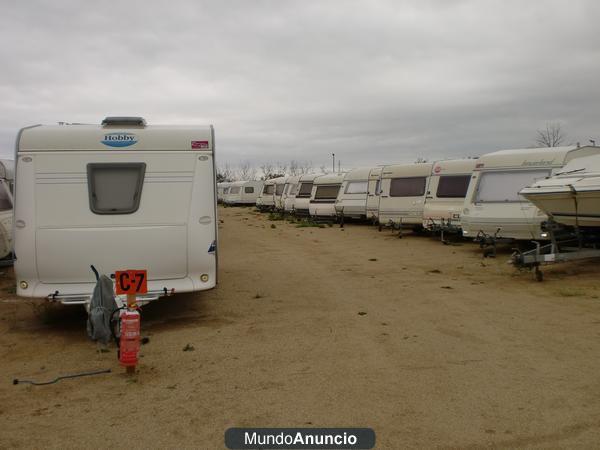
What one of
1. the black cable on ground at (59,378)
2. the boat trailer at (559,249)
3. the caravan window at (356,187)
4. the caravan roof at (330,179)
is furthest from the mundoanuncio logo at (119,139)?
the caravan roof at (330,179)

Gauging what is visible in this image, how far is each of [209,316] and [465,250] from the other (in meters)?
9.01

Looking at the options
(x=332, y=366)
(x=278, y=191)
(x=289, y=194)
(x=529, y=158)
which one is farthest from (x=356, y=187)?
(x=332, y=366)

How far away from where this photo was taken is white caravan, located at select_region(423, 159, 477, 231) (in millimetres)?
17516

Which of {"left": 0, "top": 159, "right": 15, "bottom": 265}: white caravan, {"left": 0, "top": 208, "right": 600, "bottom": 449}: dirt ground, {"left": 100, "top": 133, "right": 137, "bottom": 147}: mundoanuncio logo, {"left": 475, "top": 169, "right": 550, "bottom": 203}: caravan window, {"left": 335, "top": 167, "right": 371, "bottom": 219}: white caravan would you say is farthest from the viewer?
{"left": 335, "top": 167, "right": 371, "bottom": 219}: white caravan

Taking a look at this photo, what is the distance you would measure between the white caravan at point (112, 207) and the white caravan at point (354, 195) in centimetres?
1669

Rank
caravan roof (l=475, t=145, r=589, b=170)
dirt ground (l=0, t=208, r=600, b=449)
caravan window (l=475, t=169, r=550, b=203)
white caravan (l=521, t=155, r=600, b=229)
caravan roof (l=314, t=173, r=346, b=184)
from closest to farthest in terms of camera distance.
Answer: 1. dirt ground (l=0, t=208, r=600, b=449)
2. white caravan (l=521, t=155, r=600, b=229)
3. caravan roof (l=475, t=145, r=589, b=170)
4. caravan window (l=475, t=169, r=550, b=203)
5. caravan roof (l=314, t=173, r=346, b=184)

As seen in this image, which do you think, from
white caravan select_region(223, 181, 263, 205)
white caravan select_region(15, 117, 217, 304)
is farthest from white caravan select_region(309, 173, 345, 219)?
white caravan select_region(223, 181, 263, 205)

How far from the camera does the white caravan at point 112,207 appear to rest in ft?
23.2

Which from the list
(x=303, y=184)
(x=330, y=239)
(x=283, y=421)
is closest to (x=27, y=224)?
(x=283, y=421)

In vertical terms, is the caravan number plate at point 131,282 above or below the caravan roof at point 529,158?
below

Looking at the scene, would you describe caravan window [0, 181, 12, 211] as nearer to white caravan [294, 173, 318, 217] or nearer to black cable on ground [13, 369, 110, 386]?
black cable on ground [13, 369, 110, 386]

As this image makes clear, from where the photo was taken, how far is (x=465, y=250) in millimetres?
15367

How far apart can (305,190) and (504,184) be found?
1621 cm

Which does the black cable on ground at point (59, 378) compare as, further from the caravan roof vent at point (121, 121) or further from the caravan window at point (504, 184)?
the caravan window at point (504, 184)
